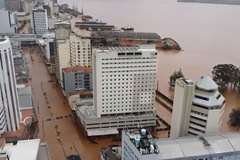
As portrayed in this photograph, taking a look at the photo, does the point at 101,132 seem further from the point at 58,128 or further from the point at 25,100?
the point at 25,100

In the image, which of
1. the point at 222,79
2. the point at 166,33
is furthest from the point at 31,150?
the point at 166,33

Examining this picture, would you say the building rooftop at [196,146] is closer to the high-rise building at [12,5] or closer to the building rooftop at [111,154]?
the building rooftop at [111,154]

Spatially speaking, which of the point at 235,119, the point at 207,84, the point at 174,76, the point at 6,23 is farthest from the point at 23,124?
the point at 6,23

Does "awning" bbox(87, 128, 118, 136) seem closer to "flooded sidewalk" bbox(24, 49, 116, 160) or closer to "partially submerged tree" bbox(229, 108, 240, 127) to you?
"flooded sidewalk" bbox(24, 49, 116, 160)

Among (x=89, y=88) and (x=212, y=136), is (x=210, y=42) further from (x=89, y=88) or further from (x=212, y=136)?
(x=212, y=136)

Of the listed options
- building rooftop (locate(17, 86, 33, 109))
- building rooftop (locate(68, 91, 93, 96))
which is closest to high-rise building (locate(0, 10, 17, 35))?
building rooftop (locate(68, 91, 93, 96))

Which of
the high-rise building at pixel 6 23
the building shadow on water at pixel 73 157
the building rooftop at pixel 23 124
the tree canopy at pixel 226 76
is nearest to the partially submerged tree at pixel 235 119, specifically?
the tree canopy at pixel 226 76
